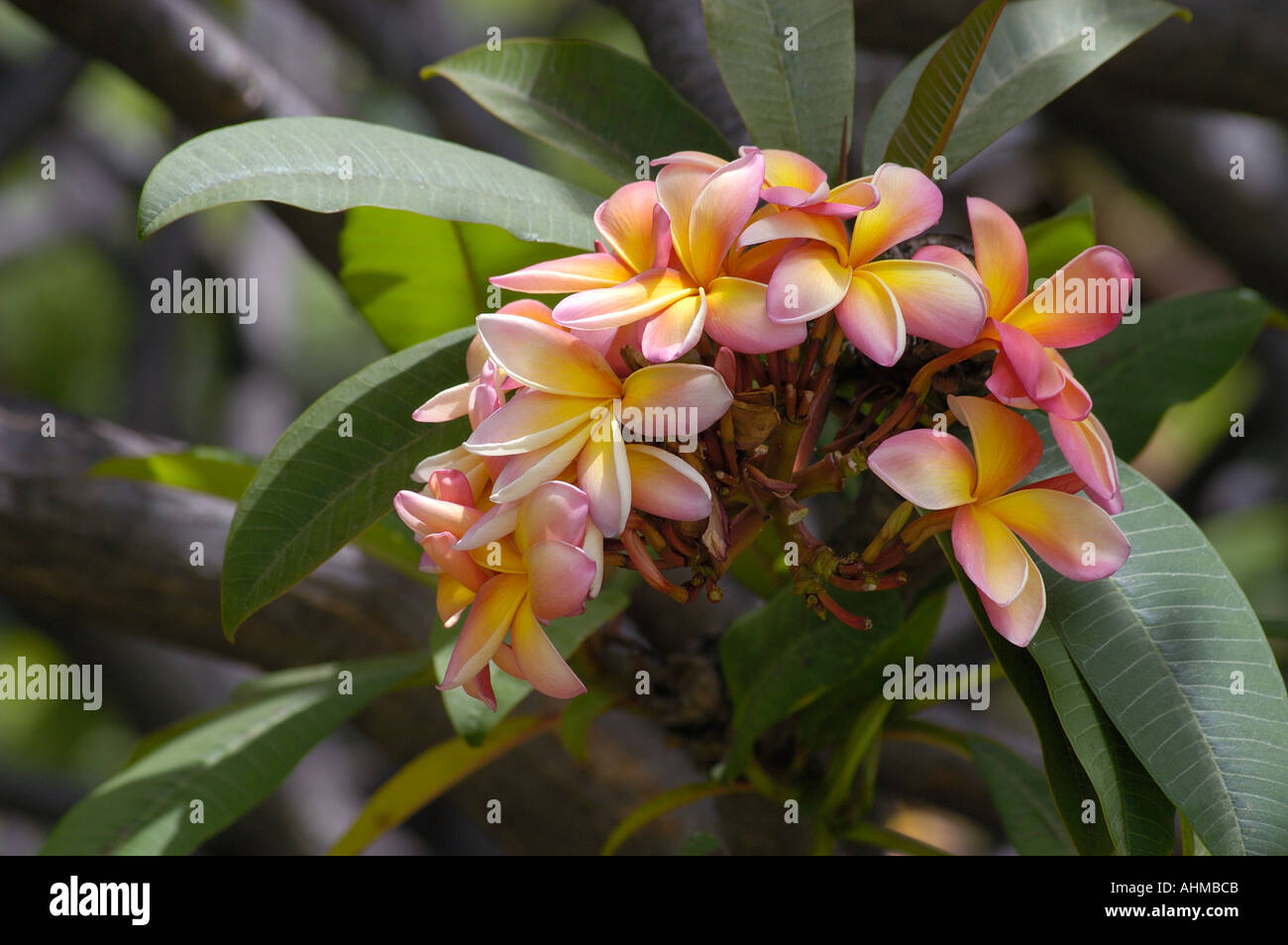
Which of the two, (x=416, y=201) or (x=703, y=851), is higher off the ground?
(x=416, y=201)

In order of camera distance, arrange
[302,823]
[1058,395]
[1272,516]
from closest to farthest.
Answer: [1058,395] → [302,823] → [1272,516]

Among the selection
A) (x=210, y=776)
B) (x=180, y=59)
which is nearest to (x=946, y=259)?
(x=210, y=776)

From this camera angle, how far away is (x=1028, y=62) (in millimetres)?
714

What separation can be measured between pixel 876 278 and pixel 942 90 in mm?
195

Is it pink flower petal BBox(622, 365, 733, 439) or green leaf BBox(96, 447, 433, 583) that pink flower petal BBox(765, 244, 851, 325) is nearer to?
pink flower petal BBox(622, 365, 733, 439)

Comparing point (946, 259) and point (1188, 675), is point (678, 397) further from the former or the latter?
point (1188, 675)

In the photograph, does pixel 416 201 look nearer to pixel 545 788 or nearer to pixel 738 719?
pixel 738 719

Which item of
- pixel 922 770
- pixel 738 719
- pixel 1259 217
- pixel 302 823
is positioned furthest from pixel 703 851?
pixel 1259 217

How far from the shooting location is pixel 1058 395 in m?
0.46

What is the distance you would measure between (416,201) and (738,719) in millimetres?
476

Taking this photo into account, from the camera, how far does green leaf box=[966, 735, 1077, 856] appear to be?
0.84m

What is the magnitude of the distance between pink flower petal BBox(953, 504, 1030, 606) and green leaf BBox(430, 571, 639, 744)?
0.28m

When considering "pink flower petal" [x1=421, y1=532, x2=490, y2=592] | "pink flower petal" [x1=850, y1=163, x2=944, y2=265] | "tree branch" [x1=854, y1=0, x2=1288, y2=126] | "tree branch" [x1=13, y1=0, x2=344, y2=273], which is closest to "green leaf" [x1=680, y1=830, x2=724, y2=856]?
"pink flower petal" [x1=421, y1=532, x2=490, y2=592]

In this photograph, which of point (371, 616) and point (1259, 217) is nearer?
point (371, 616)
